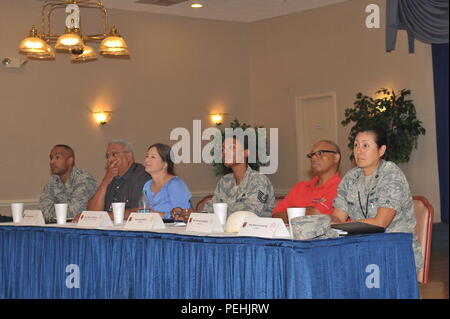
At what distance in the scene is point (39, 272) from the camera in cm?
447

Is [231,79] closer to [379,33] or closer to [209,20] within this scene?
[209,20]

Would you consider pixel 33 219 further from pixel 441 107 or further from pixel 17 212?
pixel 441 107

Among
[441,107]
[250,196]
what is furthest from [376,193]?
[441,107]

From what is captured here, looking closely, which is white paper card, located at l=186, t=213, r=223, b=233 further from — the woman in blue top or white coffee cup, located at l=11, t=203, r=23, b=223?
white coffee cup, located at l=11, t=203, r=23, b=223

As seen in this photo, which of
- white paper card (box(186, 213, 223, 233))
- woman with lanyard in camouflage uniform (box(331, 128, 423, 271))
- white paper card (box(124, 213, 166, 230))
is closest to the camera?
white paper card (box(186, 213, 223, 233))

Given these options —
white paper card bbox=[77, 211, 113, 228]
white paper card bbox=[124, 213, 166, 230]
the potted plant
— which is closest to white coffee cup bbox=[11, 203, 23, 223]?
white paper card bbox=[77, 211, 113, 228]

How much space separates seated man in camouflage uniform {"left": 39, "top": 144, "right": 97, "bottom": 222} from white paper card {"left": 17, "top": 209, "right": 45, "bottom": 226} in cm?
146

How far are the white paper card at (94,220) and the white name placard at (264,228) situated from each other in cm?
105

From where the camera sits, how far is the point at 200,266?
361 cm

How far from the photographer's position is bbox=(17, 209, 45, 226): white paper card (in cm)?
463

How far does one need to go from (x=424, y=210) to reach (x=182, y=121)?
7.36 metres

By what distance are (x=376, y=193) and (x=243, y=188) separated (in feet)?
4.41

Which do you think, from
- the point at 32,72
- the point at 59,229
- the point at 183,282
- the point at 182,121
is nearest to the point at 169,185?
the point at 59,229
